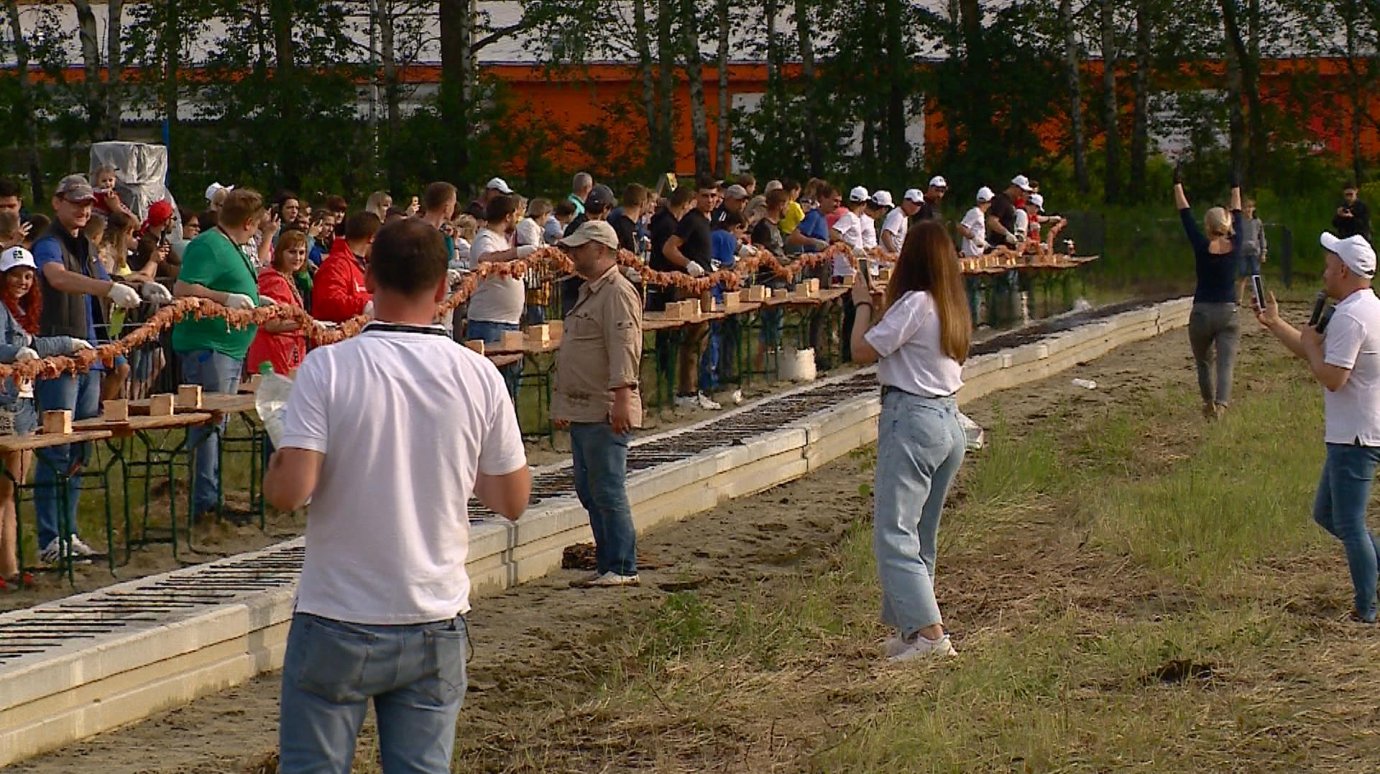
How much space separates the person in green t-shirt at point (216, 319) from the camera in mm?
11969

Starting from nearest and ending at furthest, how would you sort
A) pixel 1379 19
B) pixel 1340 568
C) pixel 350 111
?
pixel 1340 568, pixel 350 111, pixel 1379 19

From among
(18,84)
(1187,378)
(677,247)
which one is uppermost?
(18,84)

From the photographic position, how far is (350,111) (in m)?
36.8

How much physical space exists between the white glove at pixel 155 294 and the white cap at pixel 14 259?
4.29 feet

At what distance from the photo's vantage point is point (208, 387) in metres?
12.4

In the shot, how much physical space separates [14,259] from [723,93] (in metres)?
31.4

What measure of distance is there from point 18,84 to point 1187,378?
21.4 meters

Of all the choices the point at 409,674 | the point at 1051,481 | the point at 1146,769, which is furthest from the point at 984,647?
the point at 1051,481

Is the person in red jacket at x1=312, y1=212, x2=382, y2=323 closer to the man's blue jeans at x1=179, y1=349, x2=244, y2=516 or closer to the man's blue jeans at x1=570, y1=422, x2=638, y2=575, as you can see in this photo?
the man's blue jeans at x1=179, y1=349, x2=244, y2=516

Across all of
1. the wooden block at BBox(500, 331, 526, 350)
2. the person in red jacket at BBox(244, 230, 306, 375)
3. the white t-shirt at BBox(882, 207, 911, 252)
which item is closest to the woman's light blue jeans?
the person in red jacket at BBox(244, 230, 306, 375)

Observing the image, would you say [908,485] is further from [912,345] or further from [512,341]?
[512,341]

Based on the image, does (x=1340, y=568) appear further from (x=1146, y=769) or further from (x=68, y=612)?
(x=68, y=612)

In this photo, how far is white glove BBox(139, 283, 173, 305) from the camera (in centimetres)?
1221

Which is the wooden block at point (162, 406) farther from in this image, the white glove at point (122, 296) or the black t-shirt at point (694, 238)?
the black t-shirt at point (694, 238)
